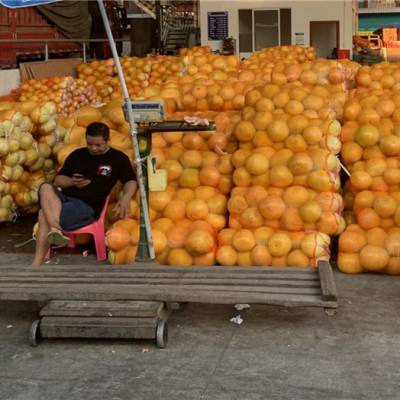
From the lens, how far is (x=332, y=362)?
411cm

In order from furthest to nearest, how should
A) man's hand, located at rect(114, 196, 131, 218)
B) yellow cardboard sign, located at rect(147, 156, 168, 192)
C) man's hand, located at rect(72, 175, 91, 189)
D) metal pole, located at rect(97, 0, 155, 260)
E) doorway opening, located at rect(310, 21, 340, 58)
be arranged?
doorway opening, located at rect(310, 21, 340, 58), man's hand, located at rect(72, 175, 91, 189), man's hand, located at rect(114, 196, 131, 218), yellow cardboard sign, located at rect(147, 156, 168, 192), metal pole, located at rect(97, 0, 155, 260)

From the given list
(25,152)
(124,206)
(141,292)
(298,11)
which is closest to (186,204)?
(124,206)

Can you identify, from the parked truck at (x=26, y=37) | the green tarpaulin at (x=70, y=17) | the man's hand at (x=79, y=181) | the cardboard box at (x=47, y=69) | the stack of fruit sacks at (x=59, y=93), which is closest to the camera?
the man's hand at (x=79, y=181)

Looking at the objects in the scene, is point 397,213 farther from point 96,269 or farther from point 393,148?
point 96,269

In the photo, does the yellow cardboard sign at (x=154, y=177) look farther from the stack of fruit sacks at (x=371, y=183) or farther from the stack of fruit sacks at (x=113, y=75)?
the stack of fruit sacks at (x=113, y=75)

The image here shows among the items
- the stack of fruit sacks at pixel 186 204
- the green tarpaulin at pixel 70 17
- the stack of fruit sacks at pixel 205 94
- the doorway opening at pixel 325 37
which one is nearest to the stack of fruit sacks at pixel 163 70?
the green tarpaulin at pixel 70 17

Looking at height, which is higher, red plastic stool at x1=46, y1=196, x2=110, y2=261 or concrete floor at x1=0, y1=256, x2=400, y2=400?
red plastic stool at x1=46, y1=196, x2=110, y2=261

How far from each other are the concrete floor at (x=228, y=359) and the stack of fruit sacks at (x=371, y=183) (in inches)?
20.4

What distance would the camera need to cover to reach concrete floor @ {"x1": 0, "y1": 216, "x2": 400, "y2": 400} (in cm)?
381

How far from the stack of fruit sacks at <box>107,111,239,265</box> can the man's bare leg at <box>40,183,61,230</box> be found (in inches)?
17.8

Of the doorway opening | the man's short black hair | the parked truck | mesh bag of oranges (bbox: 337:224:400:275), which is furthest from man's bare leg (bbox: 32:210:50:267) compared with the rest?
the doorway opening

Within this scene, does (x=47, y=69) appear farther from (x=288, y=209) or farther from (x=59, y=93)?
(x=288, y=209)

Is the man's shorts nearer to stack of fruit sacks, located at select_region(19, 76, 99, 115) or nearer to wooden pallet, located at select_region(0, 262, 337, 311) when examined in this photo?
wooden pallet, located at select_region(0, 262, 337, 311)

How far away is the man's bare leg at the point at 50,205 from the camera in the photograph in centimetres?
560
